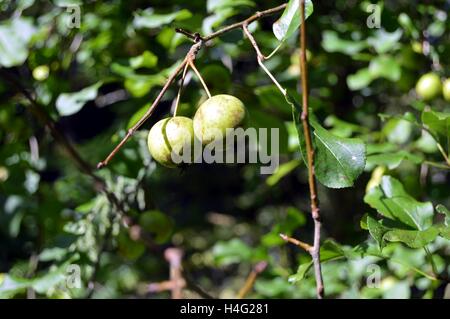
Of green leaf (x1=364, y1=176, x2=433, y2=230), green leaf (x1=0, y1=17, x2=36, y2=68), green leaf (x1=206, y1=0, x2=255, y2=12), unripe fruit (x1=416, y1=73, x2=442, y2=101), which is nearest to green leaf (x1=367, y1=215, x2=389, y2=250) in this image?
green leaf (x1=364, y1=176, x2=433, y2=230)

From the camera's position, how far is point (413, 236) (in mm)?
1153

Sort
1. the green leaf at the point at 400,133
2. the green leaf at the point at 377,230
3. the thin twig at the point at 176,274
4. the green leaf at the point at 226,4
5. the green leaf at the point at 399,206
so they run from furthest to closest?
the green leaf at the point at 400,133 < the thin twig at the point at 176,274 < the green leaf at the point at 226,4 < the green leaf at the point at 399,206 < the green leaf at the point at 377,230

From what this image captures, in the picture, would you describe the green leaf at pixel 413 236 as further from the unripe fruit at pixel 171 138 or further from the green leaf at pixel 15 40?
the green leaf at pixel 15 40

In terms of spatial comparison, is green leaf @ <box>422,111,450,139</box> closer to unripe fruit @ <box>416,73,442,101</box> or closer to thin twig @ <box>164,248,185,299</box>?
unripe fruit @ <box>416,73,442,101</box>

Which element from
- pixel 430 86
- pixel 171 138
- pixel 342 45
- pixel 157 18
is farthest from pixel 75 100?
pixel 430 86

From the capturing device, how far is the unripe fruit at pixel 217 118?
3.62 feet

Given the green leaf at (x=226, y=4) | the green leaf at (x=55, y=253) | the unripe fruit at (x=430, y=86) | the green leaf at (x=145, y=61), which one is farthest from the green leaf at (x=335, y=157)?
the green leaf at (x=55, y=253)

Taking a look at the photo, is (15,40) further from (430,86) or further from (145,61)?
(430,86)

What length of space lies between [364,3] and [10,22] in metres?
1.12

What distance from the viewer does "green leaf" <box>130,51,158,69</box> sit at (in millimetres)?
1723

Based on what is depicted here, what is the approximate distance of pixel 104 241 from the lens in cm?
181

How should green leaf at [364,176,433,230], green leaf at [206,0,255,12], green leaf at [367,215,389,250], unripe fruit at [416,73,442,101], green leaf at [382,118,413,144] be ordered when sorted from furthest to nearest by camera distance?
green leaf at [382,118,413,144] → unripe fruit at [416,73,442,101] → green leaf at [206,0,255,12] → green leaf at [364,176,433,230] → green leaf at [367,215,389,250]

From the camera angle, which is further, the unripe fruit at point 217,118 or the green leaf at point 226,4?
the green leaf at point 226,4

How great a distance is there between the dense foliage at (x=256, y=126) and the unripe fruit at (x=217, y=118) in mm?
110
